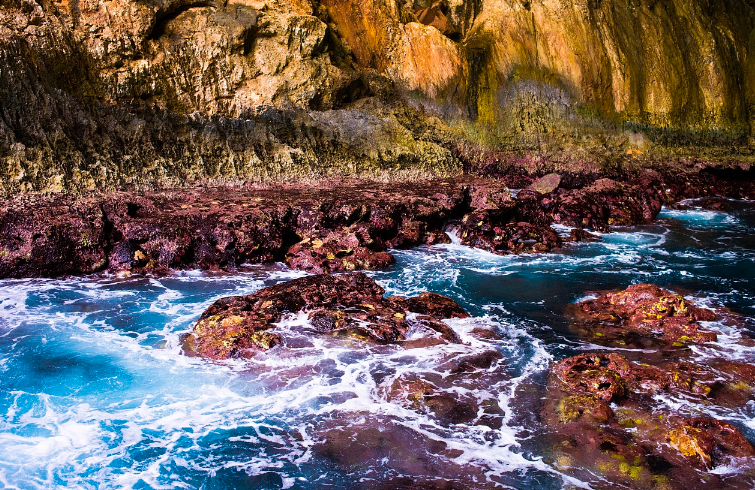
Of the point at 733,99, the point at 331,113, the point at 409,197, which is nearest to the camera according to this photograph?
the point at 409,197

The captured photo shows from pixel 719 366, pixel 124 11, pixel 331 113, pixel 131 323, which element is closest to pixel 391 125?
pixel 331 113

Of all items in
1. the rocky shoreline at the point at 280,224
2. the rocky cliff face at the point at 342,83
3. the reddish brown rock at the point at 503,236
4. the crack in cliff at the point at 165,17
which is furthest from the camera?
the crack in cliff at the point at 165,17

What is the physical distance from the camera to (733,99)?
24.1 metres

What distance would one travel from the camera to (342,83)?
1786 cm

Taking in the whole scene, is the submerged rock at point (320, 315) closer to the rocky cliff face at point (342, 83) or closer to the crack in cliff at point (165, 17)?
the rocky cliff face at point (342, 83)

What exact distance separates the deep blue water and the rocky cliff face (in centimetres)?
464

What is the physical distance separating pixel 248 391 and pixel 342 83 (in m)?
13.3

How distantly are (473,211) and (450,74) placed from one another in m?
7.62

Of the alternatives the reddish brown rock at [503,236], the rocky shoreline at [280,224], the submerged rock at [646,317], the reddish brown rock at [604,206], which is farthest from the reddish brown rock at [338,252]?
the reddish brown rock at [604,206]

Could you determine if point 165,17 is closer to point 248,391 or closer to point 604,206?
point 248,391

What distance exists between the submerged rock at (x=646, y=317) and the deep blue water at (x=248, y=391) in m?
0.33

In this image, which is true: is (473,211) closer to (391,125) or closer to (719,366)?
(391,125)

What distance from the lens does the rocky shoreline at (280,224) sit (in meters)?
10.4

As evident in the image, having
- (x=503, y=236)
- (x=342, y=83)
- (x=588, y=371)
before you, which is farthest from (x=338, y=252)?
(x=342, y=83)
